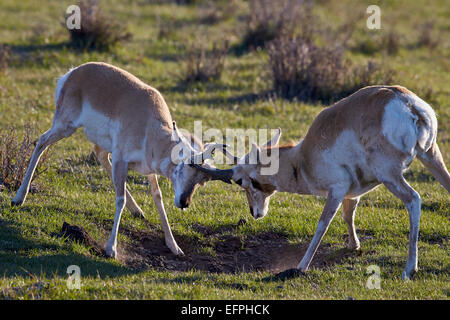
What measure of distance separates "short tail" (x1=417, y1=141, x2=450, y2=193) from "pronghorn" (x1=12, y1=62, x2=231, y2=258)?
2351 millimetres

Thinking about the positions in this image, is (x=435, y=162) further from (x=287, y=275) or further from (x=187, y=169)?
(x=187, y=169)

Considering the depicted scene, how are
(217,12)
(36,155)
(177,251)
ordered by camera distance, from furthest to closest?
(217,12) < (36,155) < (177,251)

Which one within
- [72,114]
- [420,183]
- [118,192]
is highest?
[72,114]

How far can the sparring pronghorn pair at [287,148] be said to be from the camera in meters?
6.52

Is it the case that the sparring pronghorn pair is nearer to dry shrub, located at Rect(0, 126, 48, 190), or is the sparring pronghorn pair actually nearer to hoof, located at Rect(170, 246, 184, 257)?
hoof, located at Rect(170, 246, 184, 257)

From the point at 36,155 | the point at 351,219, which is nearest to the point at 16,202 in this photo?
the point at 36,155

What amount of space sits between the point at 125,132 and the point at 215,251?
6.02 ft

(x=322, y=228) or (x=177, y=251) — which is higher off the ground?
(x=322, y=228)

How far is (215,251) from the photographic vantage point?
7.75 meters

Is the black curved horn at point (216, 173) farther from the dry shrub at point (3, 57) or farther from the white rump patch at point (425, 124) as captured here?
the dry shrub at point (3, 57)

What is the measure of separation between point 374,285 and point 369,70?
873 cm

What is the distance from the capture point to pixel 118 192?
7484 mm

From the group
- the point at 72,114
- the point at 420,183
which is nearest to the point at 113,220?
the point at 72,114

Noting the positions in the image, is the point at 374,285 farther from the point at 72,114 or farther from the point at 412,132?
the point at 72,114
